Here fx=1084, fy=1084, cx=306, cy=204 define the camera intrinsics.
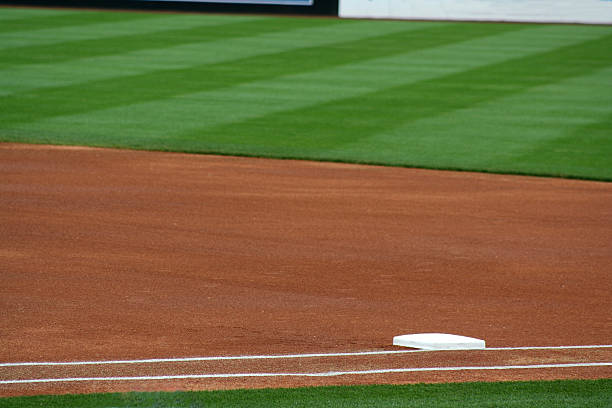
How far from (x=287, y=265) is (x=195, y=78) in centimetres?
1184

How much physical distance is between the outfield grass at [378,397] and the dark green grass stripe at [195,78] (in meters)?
11.5

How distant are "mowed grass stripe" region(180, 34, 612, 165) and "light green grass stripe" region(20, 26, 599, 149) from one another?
16.0 inches

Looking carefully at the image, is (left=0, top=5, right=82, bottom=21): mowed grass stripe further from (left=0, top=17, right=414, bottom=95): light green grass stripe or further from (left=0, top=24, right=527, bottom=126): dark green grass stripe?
(left=0, top=24, right=527, bottom=126): dark green grass stripe

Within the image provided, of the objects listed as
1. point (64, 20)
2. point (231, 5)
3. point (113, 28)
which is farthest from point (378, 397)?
point (231, 5)

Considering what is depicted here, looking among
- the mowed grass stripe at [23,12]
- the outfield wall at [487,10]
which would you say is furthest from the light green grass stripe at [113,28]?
the outfield wall at [487,10]

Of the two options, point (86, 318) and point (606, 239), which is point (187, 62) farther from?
point (86, 318)

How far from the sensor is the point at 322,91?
63.4 feet

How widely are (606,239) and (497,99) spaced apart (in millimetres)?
8500

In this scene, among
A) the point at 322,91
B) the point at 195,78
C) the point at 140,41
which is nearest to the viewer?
the point at 322,91

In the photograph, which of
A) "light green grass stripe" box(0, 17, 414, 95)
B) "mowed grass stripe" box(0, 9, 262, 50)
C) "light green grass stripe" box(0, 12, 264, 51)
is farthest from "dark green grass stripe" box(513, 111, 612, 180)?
"light green grass stripe" box(0, 12, 264, 51)

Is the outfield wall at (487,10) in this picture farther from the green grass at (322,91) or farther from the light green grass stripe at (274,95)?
the light green grass stripe at (274,95)

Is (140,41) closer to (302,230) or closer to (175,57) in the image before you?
(175,57)

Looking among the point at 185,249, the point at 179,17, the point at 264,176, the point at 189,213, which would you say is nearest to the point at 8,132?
the point at 264,176

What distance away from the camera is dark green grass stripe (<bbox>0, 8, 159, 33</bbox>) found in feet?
92.5
